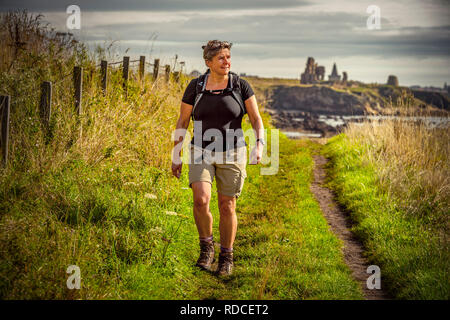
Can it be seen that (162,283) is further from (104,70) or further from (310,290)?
(104,70)

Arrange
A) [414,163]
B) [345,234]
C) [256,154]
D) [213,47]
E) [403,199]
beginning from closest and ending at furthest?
[256,154] < [213,47] < [345,234] < [403,199] < [414,163]

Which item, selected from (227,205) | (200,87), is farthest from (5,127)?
(227,205)

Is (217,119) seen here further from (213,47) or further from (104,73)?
(104,73)

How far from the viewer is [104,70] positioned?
9383 millimetres

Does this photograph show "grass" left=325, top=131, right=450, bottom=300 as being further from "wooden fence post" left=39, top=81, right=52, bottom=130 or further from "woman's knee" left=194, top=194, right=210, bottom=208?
"wooden fence post" left=39, top=81, right=52, bottom=130

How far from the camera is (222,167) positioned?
469 centimetres

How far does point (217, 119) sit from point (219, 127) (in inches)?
3.3

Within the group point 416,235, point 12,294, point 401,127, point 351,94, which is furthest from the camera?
point 351,94

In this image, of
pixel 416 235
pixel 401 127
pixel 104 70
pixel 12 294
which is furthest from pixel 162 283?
pixel 401 127

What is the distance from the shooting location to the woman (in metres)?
4.57

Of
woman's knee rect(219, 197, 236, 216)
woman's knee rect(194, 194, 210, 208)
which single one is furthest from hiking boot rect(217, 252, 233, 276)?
woman's knee rect(194, 194, 210, 208)

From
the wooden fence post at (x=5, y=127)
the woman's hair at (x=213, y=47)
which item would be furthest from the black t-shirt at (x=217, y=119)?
the wooden fence post at (x=5, y=127)

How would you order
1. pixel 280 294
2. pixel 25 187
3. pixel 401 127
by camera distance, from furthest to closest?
pixel 401 127 < pixel 25 187 < pixel 280 294

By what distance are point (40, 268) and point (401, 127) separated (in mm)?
9272
